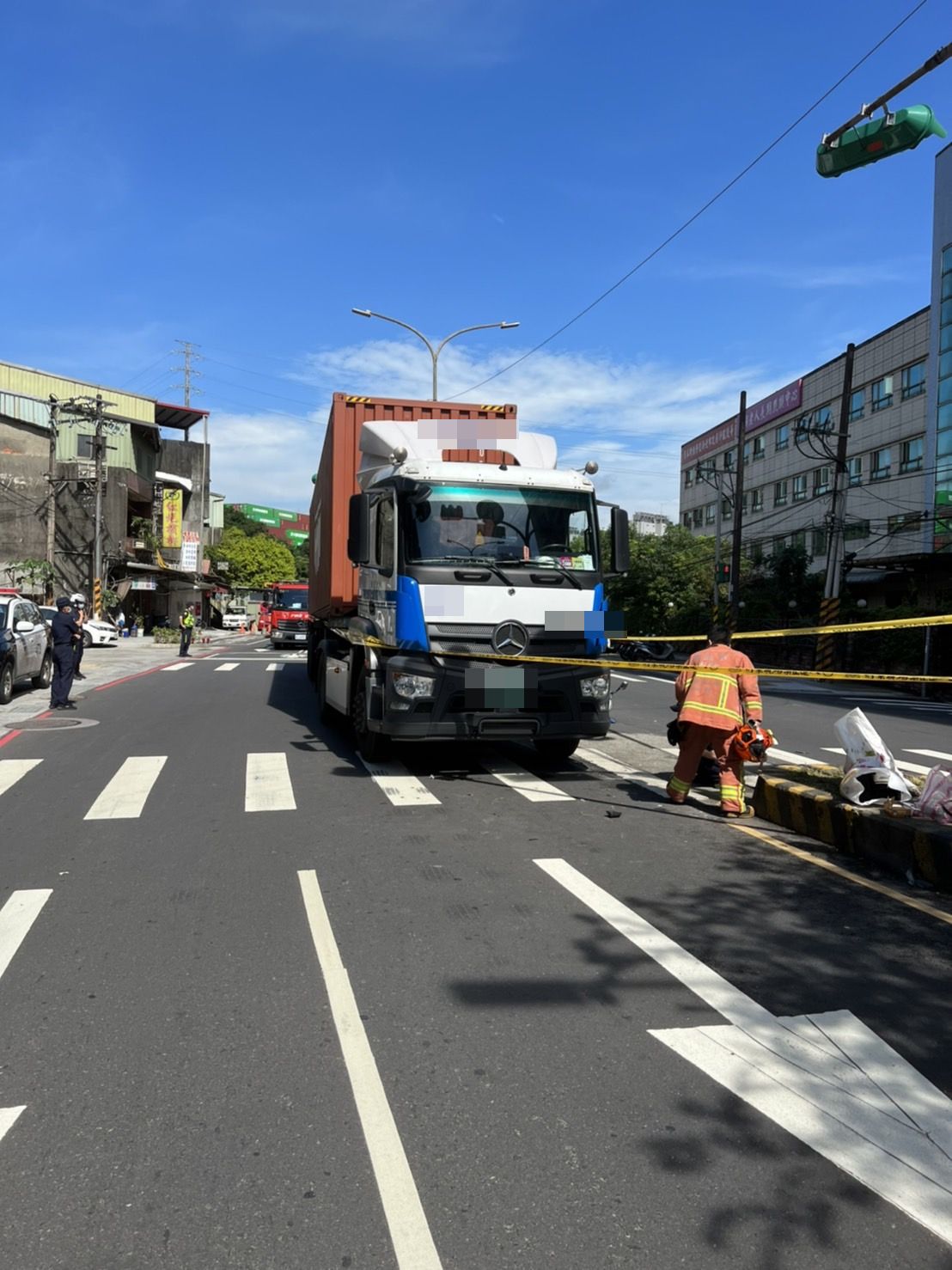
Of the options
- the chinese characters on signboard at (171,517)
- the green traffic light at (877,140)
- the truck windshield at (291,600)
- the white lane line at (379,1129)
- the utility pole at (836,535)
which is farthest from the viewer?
the chinese characters on signboard at (171,517)

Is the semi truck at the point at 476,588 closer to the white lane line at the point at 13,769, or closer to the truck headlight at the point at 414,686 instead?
the truck headlight at the point at 414,686

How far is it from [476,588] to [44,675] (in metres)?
12.5

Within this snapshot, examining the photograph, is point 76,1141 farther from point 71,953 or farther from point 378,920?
point 378,920

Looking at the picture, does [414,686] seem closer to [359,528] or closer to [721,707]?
[359,528]

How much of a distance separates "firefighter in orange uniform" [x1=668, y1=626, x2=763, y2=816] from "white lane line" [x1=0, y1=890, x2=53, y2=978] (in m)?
5.02

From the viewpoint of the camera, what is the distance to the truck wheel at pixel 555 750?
10.7 m

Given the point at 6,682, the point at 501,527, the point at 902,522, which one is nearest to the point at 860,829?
the point at 501,527

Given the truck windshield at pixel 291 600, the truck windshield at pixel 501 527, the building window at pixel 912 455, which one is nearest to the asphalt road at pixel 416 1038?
the truck windshield at pixel 501 527

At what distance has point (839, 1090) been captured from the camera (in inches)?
135

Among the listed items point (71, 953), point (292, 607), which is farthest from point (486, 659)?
point (292, 607)

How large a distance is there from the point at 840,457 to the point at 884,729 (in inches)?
561

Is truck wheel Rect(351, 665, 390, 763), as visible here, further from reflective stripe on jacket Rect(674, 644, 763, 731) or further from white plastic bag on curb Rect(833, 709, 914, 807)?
white plastic bag on curb Rect(833, 709, 914, 807)

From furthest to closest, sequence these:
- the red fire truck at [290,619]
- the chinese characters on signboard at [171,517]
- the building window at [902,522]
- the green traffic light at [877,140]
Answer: the chinese characters on signboard at [171,517] → the building window at [902,522] → the red fire truck at [290,619] → the green traffic light at [877,140]

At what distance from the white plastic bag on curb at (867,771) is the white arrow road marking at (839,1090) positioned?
10.7 ft
